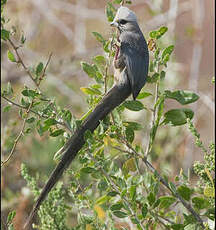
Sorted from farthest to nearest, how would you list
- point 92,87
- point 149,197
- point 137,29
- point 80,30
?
point 80,30, point 137,29, point 92,87, point 149,197

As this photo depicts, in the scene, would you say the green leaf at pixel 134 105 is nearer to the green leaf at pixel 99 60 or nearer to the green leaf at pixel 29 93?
the green leaf at pixel 99 60

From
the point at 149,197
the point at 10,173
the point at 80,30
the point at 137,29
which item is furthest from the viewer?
the point at 80,30

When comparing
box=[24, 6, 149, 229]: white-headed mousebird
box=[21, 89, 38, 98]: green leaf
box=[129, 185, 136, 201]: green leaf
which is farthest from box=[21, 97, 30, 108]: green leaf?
box=[129, 185, 136, 201]: green leaf

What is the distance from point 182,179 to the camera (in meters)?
1.49

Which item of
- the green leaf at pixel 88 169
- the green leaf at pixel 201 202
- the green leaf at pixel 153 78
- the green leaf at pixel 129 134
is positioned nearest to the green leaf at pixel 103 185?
the green leaf at pixel 88 169

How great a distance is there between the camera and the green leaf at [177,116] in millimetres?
1601

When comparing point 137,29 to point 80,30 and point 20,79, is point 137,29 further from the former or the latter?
point 80,30

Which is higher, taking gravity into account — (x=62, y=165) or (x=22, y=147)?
(x=62, y=165)

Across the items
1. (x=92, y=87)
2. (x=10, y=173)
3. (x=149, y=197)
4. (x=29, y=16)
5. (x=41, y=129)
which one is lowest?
(x=10, y=173)

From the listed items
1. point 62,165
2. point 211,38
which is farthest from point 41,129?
point 211,38

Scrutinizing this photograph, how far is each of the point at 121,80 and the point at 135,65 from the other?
8 cm

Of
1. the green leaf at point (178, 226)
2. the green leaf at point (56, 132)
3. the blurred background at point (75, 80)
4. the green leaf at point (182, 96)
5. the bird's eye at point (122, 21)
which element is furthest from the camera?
the blurred background at point (75, 80)

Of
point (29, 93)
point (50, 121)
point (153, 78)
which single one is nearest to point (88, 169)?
point (50, 121)

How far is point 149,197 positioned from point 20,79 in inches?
123
